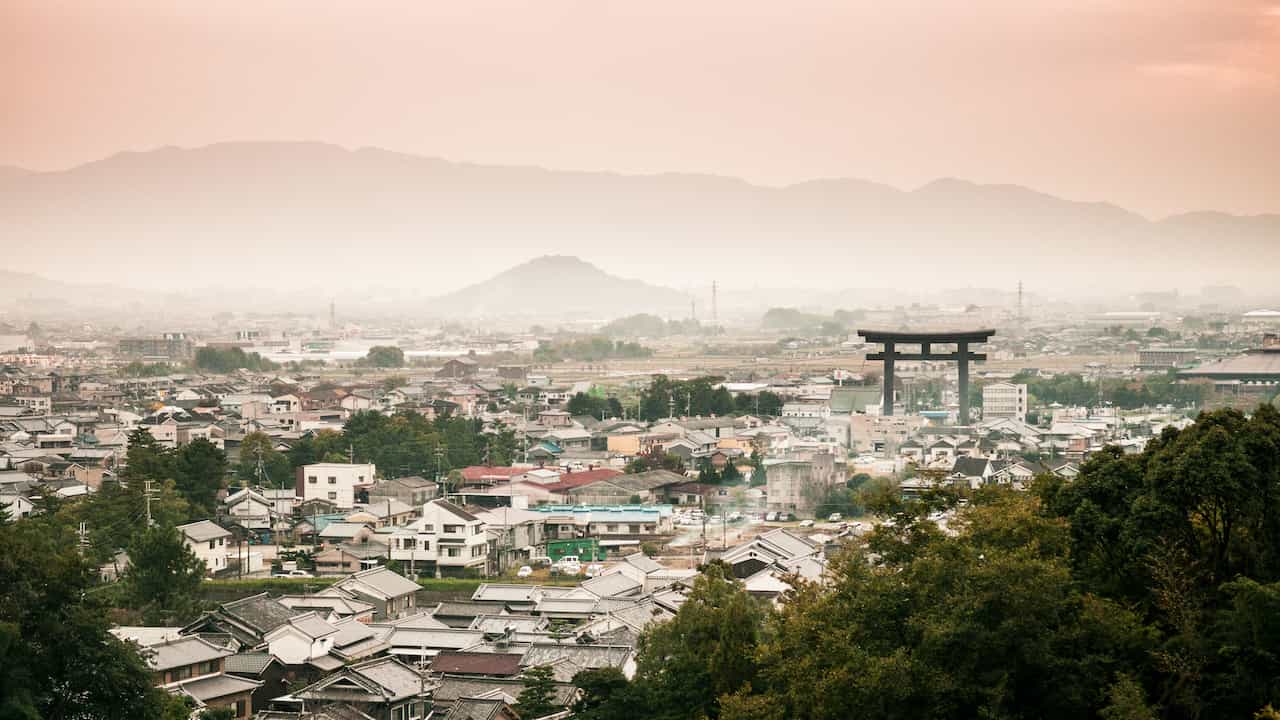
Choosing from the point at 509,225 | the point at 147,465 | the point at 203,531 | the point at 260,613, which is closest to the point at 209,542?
the point at 203,531

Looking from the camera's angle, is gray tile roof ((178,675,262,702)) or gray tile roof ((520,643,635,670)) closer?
gray tile roof ((178,675,262,702))

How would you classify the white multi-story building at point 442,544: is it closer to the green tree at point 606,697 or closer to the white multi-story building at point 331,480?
the white multi-story building at point 331,480

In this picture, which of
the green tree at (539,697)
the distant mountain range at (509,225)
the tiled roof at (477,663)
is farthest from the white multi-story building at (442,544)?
the distant mountain range at (509,225)

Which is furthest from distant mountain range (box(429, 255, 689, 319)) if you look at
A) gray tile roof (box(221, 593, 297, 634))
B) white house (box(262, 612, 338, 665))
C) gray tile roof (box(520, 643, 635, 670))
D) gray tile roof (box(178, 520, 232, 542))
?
gray tile roof (box(520, 643, 635, 670))

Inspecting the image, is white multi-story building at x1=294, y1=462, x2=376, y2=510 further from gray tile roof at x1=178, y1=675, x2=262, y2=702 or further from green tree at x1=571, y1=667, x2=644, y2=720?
green tree at x1=571, y1=667, x2=644, y2=720

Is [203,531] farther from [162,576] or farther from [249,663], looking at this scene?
[249,663]

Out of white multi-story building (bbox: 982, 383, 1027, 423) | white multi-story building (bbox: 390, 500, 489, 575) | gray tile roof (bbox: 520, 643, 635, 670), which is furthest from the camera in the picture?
white multi-story building (bbox: 982, 383, 1027, 423)

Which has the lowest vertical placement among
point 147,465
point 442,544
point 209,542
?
point 442,544
